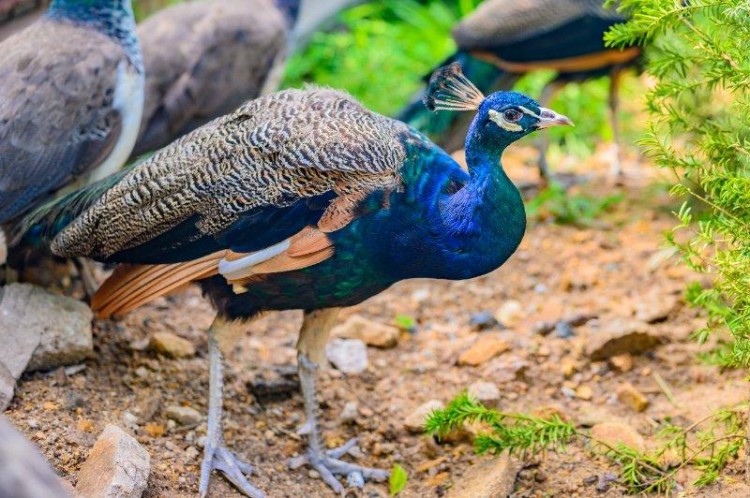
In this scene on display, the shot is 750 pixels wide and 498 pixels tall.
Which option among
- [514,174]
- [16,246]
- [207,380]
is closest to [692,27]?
[207,380]

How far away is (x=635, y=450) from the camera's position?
340 cm

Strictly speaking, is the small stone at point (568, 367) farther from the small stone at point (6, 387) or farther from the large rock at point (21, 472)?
the large rock at point (21, 472)

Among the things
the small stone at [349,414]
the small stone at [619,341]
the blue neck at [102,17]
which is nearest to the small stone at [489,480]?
the small stone at [349,414]

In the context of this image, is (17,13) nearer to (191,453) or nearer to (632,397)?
(191,453)

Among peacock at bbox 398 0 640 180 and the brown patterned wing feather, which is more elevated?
the brown patterned wing feather

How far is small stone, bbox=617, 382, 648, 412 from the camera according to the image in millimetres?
3906

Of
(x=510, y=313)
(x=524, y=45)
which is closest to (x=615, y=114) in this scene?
(x=524, y=45)

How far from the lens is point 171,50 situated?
5457 mm

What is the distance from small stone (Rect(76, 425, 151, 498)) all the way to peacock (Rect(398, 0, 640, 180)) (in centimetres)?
320

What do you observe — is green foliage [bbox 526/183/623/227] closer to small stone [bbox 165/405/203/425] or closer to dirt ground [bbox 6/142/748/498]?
dirt ground [bbox 6/142/748/498]

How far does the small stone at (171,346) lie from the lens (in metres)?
4.14

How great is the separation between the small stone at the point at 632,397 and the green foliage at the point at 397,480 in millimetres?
993

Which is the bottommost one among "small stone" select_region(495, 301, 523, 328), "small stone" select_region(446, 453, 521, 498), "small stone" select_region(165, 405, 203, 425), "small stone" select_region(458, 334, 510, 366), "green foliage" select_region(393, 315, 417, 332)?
"small stone" select_region(495, 301, 523, 328)

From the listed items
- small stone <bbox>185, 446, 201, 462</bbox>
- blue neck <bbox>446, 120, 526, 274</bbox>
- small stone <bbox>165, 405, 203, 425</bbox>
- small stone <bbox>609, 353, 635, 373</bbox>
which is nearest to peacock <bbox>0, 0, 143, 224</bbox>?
small stone <bbox>165, 405, 203, 425</bbox>
